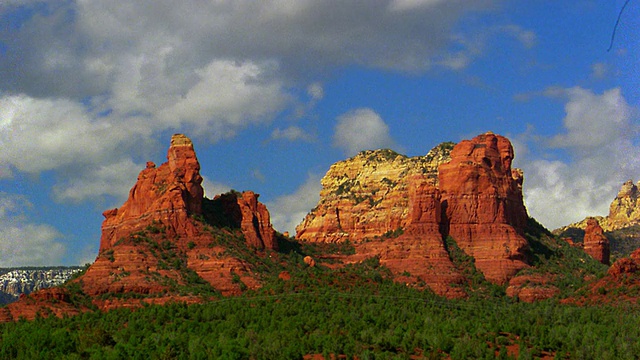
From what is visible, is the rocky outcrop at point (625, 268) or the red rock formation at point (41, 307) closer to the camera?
the red rock formation at point (41, 307)

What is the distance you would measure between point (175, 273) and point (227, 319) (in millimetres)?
33791

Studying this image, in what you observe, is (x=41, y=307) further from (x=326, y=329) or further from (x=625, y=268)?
(x=625, y=268)

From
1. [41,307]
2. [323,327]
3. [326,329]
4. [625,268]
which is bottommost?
[326,329]

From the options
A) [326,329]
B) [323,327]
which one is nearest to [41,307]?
[323,327]

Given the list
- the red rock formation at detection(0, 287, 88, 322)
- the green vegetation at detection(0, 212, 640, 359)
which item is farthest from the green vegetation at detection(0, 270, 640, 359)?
the red rock formation at detection(0, 287, 88, 322)

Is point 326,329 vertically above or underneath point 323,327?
underneath

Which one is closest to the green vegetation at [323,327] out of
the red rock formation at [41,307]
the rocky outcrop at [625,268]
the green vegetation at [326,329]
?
the green vegetation at [326,329]

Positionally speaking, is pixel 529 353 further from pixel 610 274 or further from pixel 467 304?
pixel 610 274

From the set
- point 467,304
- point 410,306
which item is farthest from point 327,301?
point 467,304

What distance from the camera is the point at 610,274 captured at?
195 meters

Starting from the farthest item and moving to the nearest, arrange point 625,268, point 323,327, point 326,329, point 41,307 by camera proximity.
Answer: point 625,268, point 41,307, point 323,327, point 326,329

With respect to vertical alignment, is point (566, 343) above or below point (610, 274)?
below

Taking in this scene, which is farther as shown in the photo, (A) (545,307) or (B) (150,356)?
(A) (545,307)

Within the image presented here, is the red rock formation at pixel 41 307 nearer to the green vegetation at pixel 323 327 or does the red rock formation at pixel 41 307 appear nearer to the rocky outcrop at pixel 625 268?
the green vegetation at pixel 323 327
